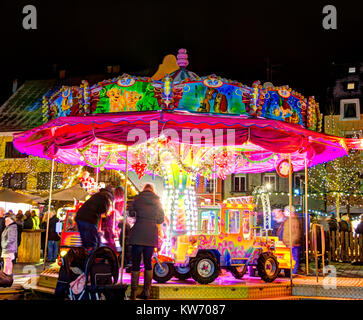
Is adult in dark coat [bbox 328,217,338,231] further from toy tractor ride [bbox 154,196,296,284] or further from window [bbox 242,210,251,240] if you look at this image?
window [bbox 242,210,251,240]

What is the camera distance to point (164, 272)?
9.52 meters

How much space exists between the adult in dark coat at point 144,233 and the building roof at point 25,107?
87.0 feet

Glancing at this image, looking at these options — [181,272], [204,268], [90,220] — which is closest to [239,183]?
[181,272]

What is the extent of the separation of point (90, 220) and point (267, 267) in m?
4.03

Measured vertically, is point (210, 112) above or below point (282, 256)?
above

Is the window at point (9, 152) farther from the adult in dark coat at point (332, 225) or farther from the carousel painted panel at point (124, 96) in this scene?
the carousel painted panel at point (124, 96)

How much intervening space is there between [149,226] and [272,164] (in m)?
7.46

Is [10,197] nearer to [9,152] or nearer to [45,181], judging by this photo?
[45,181]

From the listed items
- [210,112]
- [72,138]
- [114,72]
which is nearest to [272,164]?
[210,112]

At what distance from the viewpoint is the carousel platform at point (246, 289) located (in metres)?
8.55

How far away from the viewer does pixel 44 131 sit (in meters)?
10.3

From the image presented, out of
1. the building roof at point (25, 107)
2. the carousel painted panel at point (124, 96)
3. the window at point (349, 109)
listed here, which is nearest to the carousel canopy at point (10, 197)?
the carousel painted panel at point (124, 96)

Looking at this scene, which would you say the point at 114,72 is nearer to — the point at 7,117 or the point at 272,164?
the point at 7,117
